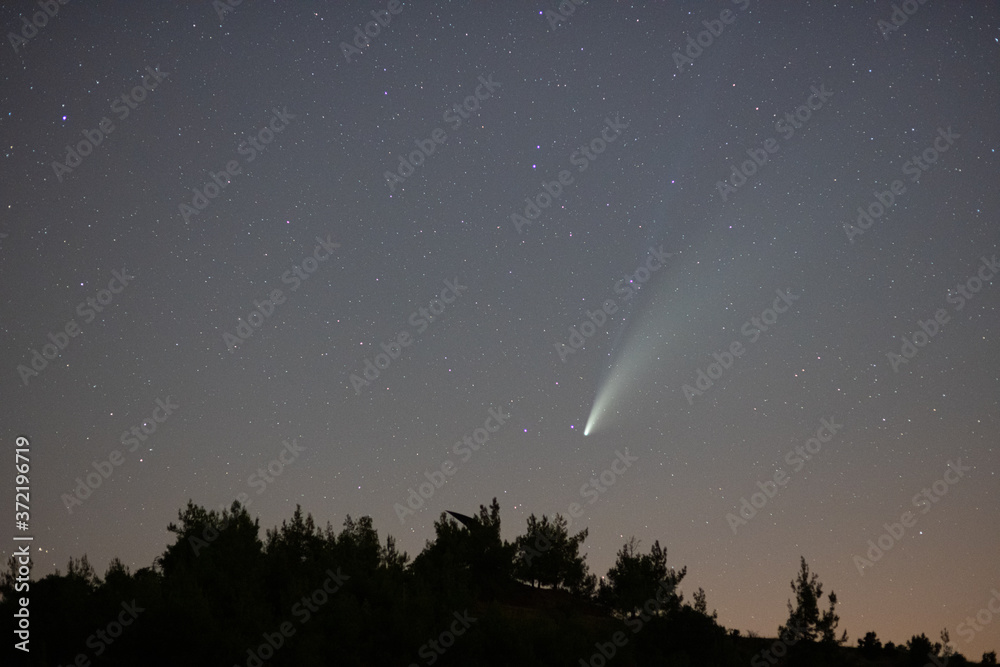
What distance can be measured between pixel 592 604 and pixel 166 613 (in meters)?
21.5

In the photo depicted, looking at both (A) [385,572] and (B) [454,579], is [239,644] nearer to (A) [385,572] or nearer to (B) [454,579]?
(A) [385,572]

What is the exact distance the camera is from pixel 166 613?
29.6 metres

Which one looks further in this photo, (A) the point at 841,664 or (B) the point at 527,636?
(A) the point at 841,664

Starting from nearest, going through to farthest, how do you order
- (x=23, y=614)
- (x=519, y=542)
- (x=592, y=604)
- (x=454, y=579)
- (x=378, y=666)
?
(x=23, y=614)
(x=378, y=666)
(x=454, y=579)
(x=592, y=604)
(x=519, y=542)

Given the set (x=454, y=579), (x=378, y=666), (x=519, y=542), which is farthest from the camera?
(x=519, y=542)

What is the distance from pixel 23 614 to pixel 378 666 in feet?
40.4

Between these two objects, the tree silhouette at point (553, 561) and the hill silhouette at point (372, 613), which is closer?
the hill silhouette at point (372, 613)

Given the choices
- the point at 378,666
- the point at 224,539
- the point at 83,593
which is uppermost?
the point at 224,539

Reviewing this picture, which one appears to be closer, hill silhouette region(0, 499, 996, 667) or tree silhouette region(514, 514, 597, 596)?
hill silhouette region(0, 499, 996, 667)

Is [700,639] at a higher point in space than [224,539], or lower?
lower

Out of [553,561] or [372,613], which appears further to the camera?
[553,561]

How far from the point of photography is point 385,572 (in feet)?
123

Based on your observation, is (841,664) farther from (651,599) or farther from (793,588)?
(651,599)

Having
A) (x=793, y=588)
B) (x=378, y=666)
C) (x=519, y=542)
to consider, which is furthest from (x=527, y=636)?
(x=519, y=542)
